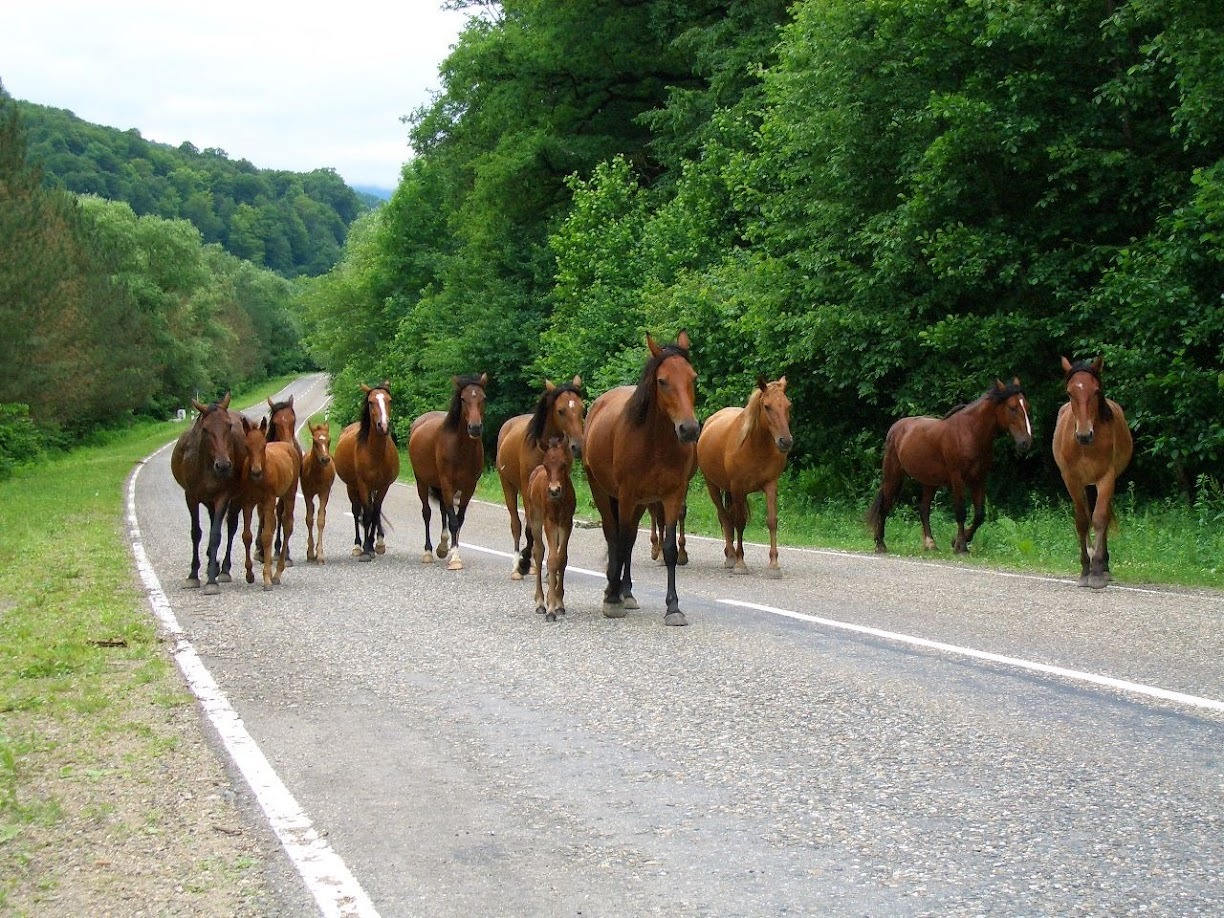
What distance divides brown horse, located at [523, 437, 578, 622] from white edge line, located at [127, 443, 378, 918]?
9.52 ft

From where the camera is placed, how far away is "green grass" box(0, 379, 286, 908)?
20.3ft

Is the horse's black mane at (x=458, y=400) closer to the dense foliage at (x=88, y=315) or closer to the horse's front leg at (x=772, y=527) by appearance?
the horse's front leg at (x=772, y=527)

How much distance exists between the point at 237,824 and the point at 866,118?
19905mm

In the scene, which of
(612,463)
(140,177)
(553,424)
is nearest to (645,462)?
(612,463)

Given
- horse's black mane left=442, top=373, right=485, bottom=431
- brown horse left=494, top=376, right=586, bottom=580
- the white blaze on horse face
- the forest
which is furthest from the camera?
the forest

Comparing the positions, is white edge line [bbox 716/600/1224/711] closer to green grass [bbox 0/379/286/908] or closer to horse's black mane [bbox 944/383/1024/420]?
green grass [bbox 0/379/286/908]

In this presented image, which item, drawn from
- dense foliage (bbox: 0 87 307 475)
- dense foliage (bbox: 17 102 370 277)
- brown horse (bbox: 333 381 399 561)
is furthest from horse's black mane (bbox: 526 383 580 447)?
dense foliage (bbox: 17 102 370 277)

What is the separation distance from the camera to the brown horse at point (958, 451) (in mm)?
16641

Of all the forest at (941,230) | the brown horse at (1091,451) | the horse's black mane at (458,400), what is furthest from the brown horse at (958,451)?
the horse's black mane at (458,400)

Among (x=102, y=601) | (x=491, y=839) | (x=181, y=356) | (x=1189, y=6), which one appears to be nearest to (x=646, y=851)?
(x=491, y=839)

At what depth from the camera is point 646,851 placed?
480cm

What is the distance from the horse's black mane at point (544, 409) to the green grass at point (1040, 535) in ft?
15.6

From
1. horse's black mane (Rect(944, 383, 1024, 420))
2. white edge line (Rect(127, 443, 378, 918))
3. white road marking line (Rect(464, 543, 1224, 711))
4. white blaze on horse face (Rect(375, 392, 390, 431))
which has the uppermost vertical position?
horse's black mane (Rect(944, 383, 1024, 420))

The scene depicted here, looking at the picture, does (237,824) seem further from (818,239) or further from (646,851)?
(818,239)
